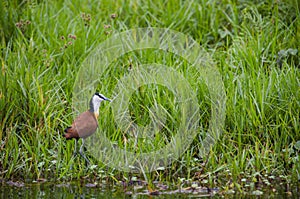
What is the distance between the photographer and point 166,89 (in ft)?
18.7

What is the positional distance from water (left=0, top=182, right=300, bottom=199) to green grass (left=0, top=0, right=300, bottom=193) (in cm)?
16

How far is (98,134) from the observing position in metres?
5.35

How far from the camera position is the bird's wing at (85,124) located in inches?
200

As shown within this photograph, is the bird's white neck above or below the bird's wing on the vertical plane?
above

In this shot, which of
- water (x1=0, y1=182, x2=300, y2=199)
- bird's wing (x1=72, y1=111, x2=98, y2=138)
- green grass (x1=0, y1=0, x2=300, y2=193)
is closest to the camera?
water (x1=0, y1=182, x2=300, y2=199)

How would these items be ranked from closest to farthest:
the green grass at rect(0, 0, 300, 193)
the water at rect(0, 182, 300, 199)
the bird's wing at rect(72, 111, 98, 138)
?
the water at rect(0, 182, 300, 199), the bird's wing at rect(72, 111, 98, 138), the green grass at rect(0, 0, 300, 193)

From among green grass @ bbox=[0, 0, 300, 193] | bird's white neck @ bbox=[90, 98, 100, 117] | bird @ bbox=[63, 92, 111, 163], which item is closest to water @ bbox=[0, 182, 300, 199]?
green grass @ bbox=[0, 0, 300, 193]

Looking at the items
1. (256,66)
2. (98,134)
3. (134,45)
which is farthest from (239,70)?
(98,134)

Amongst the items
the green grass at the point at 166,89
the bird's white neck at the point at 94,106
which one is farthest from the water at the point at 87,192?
the bird's white neck at the point at 94,106

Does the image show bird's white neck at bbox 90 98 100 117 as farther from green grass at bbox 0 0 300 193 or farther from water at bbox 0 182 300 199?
water at bbox 0 182 300 199

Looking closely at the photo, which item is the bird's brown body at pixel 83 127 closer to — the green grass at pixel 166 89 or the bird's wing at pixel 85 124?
the bird's wing at pixel 85 124

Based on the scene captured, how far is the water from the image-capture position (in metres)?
4.69

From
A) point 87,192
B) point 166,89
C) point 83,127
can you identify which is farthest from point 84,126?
point 166,89

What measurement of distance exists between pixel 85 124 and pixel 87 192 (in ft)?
1.96
